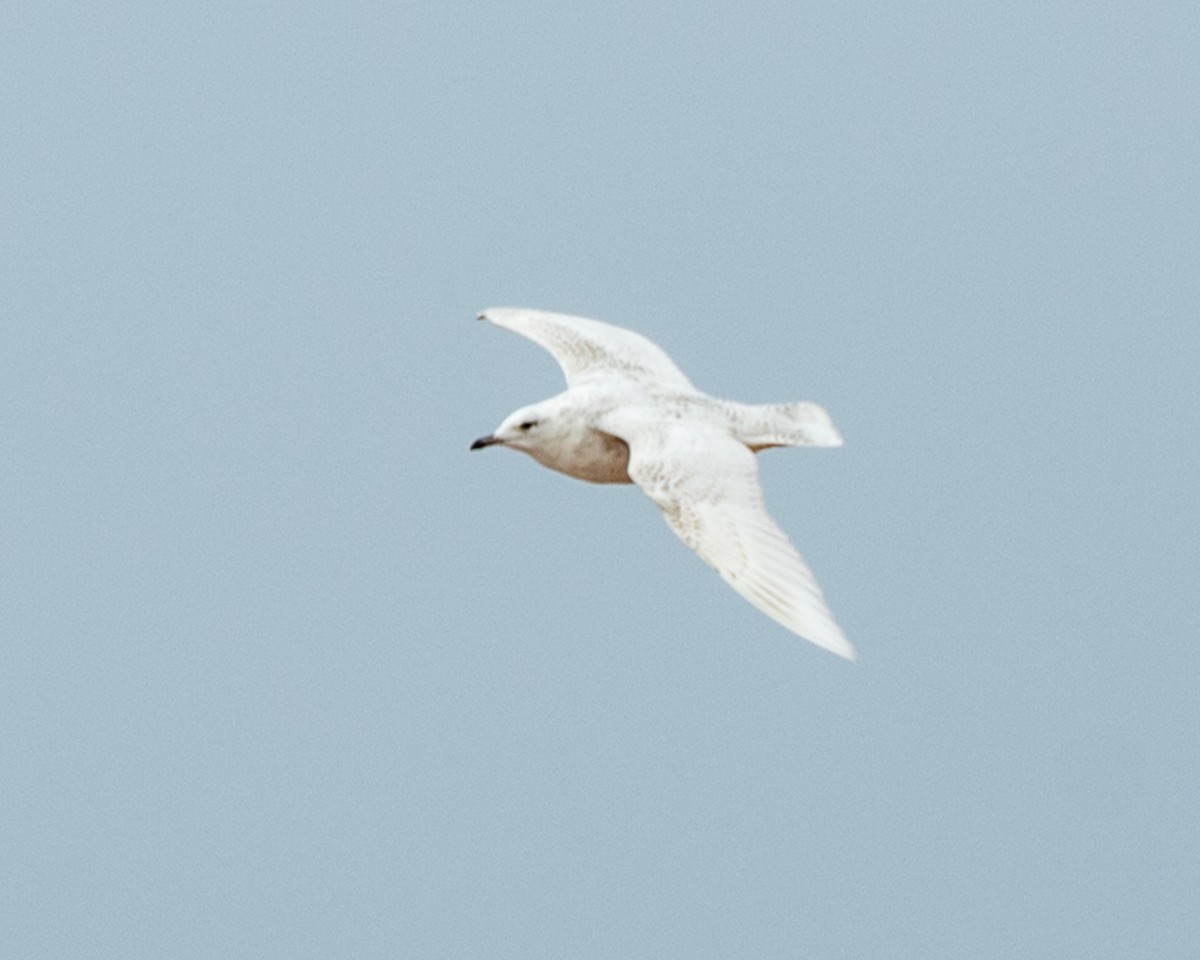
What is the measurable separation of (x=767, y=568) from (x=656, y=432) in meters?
1.33

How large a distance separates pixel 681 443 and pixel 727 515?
25.8 inches

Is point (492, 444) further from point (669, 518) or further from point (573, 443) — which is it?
point (669, 518)

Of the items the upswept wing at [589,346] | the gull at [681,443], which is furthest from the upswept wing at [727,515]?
the upswept wing at [589,346]

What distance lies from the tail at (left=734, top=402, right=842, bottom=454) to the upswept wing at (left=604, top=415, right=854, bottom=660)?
26 cm

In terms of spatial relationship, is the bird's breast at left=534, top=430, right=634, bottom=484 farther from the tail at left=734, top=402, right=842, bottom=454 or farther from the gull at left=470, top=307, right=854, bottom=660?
the tail at left=734, top=402, right=842, bottom=454

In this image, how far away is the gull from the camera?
1132 cm

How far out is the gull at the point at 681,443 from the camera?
1132cm

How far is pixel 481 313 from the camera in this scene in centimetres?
1563

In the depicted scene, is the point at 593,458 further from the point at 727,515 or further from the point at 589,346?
the point at 589,346

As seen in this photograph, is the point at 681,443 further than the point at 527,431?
No

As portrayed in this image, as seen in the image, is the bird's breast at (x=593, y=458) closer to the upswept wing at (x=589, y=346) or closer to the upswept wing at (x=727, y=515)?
the upswept wing at (x=727, y=515)

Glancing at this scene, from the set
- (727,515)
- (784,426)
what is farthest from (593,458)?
(727,515)

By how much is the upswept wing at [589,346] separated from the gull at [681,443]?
1 cm

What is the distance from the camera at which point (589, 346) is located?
14.6m
